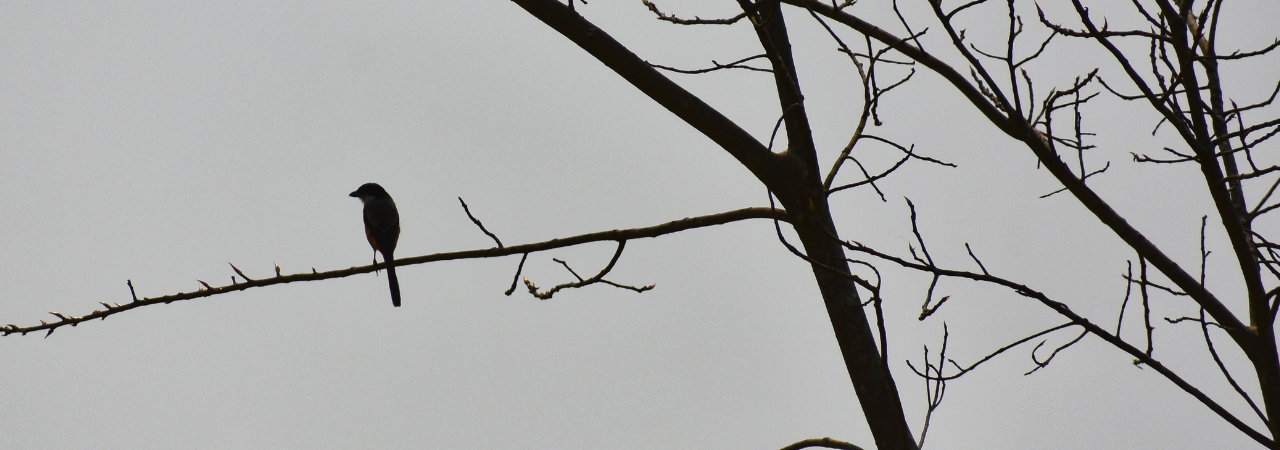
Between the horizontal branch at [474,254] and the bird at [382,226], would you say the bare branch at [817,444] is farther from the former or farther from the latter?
the bird at [382,226]

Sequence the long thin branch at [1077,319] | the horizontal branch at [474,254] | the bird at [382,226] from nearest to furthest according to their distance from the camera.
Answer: the long thin branch at [1077,319]
the horizontal branch at [474,254]
the bird at [382,226]

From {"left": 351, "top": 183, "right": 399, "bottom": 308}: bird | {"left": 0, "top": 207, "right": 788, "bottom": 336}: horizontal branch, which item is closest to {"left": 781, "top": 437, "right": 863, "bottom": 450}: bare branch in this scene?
{"left": 0, "top": 207, "right": 788, "bottom": 336}: horizontal branch

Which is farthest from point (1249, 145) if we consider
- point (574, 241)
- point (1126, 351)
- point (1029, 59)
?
point (574, 241)

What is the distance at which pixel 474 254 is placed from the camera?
13.0ft

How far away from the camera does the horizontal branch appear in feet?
12.8

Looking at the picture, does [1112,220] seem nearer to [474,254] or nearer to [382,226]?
[474,254]

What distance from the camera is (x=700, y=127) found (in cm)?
395

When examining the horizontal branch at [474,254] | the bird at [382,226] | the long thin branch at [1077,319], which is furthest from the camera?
the bird at [382,226]

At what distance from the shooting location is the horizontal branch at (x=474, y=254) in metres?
3.89

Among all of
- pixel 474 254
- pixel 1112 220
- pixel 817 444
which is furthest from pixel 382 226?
pixel 1112 220

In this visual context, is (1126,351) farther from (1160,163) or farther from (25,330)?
(25,330)

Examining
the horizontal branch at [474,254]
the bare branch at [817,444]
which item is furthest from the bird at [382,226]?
the bare branch at [817,444]

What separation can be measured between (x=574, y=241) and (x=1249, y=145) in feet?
9.23

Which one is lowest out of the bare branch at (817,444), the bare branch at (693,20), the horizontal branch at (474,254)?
the bare branch at (817,444)
